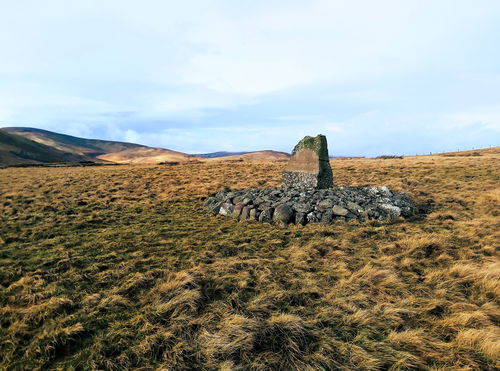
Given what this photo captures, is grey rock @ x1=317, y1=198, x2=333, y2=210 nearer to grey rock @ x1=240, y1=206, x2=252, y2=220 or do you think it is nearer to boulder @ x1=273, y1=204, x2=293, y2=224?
boulder @ x1=273, y1=204, x2=293, y2=224

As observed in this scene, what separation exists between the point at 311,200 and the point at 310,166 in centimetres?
340

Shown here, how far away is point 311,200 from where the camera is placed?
42.0 feet

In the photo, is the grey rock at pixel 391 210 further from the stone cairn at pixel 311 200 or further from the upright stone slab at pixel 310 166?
the upright stone slab at pixel 310 166

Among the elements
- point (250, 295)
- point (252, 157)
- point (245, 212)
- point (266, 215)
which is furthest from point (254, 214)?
point (252, 157)

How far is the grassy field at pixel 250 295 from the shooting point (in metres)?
3.97

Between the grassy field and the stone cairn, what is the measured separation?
0.78 m

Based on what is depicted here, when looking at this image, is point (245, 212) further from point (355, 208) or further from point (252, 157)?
point (252, 157)

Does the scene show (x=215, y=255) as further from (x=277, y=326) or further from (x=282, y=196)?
(x=282, y=196)

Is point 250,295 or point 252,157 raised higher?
point 252,157

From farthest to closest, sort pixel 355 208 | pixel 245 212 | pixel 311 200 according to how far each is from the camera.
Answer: pixel 311 200
pixel 245 212
pixel 355 208

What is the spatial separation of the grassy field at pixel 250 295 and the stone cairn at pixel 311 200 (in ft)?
2.57

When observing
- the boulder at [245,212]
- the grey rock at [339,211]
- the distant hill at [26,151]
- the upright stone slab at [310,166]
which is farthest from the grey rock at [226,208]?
the distant hill at [26,151]

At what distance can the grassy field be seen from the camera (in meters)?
3.97

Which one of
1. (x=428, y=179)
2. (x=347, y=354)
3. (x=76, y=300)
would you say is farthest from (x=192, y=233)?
(x=428, y=179)
